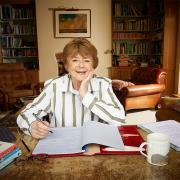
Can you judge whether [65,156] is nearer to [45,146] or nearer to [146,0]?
[45,146]

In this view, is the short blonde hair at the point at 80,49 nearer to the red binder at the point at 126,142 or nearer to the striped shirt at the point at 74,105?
the striped shirt at the point at 74,105

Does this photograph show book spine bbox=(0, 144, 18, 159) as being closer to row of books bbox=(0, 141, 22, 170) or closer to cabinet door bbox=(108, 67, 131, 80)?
row of books bbox=(0, 141, 22, 170)

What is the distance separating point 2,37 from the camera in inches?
202

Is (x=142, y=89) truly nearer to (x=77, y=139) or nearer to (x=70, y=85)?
(x=70, y=85)

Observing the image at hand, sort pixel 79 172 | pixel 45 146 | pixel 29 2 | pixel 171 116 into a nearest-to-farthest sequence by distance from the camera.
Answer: pixel 79 172, pixel 45 146, pixel 171 116, pixel 29 2

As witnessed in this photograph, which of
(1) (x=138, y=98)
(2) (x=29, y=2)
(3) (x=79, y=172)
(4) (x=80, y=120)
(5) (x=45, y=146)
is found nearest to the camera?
(3) (x=79, y=172)

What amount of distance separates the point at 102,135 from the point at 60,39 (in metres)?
4.55

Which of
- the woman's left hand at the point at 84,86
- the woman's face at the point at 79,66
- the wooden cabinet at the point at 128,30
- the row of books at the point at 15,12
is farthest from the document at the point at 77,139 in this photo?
the row of books at the point at 15,12

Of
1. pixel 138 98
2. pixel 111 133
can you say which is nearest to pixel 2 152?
pixel 111 133

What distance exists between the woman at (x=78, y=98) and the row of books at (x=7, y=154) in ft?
1.33

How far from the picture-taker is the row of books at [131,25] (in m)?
5.18

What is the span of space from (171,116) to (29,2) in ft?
13.4

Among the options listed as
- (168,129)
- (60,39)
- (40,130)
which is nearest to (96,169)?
(40,130)

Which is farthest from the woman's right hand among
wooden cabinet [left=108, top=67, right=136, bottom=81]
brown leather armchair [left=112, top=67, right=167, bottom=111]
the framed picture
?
the framed picture
